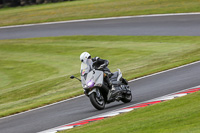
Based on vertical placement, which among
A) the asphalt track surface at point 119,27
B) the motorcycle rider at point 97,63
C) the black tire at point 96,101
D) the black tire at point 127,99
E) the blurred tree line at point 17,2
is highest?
the blurred tree line at point 17,2

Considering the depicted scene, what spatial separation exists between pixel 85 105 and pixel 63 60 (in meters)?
11.4

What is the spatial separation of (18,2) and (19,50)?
1862cm

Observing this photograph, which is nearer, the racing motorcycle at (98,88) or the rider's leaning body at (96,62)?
the racing motorcycle at (98,88)

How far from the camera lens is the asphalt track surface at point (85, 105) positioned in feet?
38.4

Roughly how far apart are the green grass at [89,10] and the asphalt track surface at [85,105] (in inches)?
725

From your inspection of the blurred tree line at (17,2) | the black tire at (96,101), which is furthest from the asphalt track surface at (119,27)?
the black tire at (96,101)

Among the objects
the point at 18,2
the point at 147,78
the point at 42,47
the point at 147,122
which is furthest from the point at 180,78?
the point at 18,2

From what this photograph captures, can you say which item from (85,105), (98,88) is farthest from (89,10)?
(98,88)

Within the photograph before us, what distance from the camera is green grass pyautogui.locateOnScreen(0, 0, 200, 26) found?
118 feet

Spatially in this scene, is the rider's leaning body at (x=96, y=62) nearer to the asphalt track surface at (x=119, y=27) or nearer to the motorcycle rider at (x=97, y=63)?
the motorcycle rider at (x=97, y=63)

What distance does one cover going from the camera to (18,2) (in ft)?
157

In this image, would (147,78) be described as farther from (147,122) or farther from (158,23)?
(158,23)

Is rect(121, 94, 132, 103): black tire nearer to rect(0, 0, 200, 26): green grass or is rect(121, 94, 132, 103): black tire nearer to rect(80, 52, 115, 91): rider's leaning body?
rect(80, 52, 115, 91): rider's leaning body

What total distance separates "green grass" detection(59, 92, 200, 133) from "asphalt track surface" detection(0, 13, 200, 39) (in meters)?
17.4
